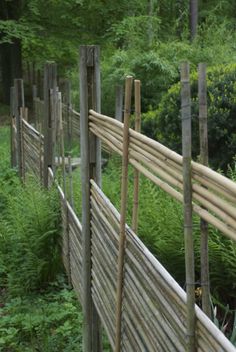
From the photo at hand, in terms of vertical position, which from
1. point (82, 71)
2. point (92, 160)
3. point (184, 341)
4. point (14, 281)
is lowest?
point (14, 281)

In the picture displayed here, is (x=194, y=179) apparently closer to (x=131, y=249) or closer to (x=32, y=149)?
(x=131, y=249)

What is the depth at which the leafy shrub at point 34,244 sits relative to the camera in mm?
5129

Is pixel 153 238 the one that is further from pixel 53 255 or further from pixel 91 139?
pixel 53 255

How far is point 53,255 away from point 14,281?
43cm

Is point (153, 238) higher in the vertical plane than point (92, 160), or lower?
lower

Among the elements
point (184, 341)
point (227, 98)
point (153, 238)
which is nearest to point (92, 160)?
point (153, 238)

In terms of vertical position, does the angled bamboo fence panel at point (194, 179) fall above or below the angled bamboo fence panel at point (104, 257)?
above

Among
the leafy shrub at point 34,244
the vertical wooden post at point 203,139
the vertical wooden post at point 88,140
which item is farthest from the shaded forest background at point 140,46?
the vertical wooden post at point 203,139

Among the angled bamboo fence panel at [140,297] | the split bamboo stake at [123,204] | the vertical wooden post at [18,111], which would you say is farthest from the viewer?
the vertical wooden post at [18,111]

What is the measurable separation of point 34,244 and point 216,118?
97.0 inches

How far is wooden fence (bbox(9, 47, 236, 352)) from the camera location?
1687 millimetres

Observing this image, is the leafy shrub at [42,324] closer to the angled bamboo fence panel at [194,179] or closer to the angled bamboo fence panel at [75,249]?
the angled bamboo fence panel at [75,249]

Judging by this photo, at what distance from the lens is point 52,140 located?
19.9 feet

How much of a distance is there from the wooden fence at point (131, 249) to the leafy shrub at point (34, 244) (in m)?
0.46
